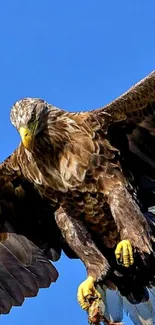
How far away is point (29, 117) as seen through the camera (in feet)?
49.5

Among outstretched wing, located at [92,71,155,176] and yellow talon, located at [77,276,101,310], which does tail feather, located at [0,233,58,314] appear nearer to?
yellow talon, located at [77,276,101,310]

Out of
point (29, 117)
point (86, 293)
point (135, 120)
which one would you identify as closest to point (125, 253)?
point (86, 293)

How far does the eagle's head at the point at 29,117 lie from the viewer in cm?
1497

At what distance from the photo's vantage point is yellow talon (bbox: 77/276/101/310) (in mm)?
15070

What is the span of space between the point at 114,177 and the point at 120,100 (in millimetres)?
838

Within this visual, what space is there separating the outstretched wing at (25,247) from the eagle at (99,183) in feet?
0.23

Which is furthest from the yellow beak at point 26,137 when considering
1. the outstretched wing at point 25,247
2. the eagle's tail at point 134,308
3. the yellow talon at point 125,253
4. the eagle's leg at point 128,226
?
the eagle's tail at point 134,308

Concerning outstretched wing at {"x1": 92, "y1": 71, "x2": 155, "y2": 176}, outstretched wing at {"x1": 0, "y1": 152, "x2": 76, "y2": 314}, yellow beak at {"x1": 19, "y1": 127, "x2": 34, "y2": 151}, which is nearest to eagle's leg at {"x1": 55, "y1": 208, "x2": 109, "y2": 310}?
outstretched wing at {"x1": 0, "y1": 152, "x2": 76, "y2": 314}

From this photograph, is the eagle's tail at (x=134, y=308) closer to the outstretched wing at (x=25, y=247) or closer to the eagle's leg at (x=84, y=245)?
the outstretched wing at (x=25, y=247)

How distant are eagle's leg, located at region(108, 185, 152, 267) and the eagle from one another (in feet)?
0.03

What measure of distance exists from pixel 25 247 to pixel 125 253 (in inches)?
80.9

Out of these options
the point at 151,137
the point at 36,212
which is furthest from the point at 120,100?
the point at 36,212

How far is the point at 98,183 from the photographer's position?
15641mm

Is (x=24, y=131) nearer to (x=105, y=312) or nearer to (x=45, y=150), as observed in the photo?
(x=45, y=150)
